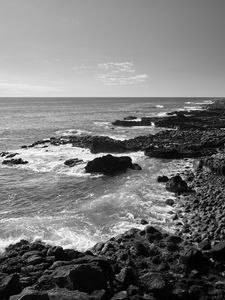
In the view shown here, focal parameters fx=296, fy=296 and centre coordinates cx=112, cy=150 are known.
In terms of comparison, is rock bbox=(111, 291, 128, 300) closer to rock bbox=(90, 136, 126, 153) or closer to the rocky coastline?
the rocky coastline

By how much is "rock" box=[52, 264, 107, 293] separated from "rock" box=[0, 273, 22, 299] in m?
1.65

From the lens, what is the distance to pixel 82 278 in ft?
41.8

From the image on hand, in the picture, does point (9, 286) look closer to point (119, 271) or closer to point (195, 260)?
point (119, 271)

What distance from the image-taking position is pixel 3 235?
21.0 m

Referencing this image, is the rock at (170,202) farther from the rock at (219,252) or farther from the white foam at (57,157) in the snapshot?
the white foam at (57,157)

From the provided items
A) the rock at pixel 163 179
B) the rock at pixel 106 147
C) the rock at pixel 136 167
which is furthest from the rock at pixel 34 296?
the rock at pixel 106 147

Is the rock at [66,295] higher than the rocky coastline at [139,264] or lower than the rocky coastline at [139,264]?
higher

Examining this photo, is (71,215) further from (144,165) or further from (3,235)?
(144,165)

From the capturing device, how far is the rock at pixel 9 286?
500 inches

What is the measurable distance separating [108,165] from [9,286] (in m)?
24.6

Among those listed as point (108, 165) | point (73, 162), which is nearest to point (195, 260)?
point (108, 165)

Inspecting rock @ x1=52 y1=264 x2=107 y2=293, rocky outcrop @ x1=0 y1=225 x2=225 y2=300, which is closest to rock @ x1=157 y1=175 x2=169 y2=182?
rocky outcrop @ x1=0 y1=225 x2=225 y2=300

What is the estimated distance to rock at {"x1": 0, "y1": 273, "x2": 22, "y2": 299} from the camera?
41.7 feet

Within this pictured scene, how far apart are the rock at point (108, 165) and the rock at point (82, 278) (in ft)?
75.9
